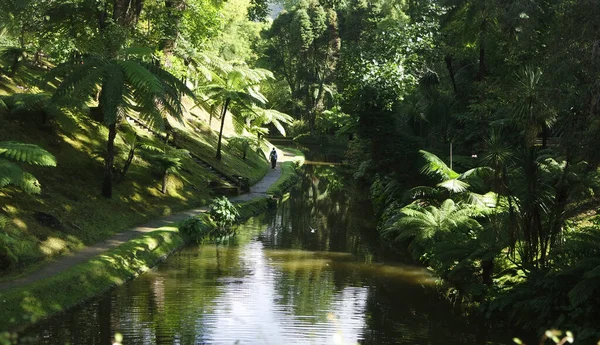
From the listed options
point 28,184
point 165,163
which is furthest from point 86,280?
point 165,163

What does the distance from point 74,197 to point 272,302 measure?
731cm

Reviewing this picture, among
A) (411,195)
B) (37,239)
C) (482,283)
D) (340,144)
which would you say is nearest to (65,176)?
(37,239)

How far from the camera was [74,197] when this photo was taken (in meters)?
17.3

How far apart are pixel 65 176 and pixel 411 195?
10.0 meters

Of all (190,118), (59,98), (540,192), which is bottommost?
(540,192)

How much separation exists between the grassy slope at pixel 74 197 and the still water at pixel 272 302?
6.48ft

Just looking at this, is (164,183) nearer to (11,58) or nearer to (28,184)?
(11,58)

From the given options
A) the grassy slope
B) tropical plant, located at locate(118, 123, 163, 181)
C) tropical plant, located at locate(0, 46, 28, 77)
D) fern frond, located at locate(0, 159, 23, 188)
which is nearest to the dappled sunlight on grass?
the grassy slope

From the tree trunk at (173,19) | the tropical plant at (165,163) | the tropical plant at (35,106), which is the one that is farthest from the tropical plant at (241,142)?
the tropical plant at (35,106)

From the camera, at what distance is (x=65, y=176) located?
18.2m

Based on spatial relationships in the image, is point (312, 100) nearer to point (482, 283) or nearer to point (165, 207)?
point (165, 207)

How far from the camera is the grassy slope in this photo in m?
13.9

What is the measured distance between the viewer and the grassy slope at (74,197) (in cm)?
1391

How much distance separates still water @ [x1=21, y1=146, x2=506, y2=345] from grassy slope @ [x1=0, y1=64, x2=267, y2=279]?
197 cm
